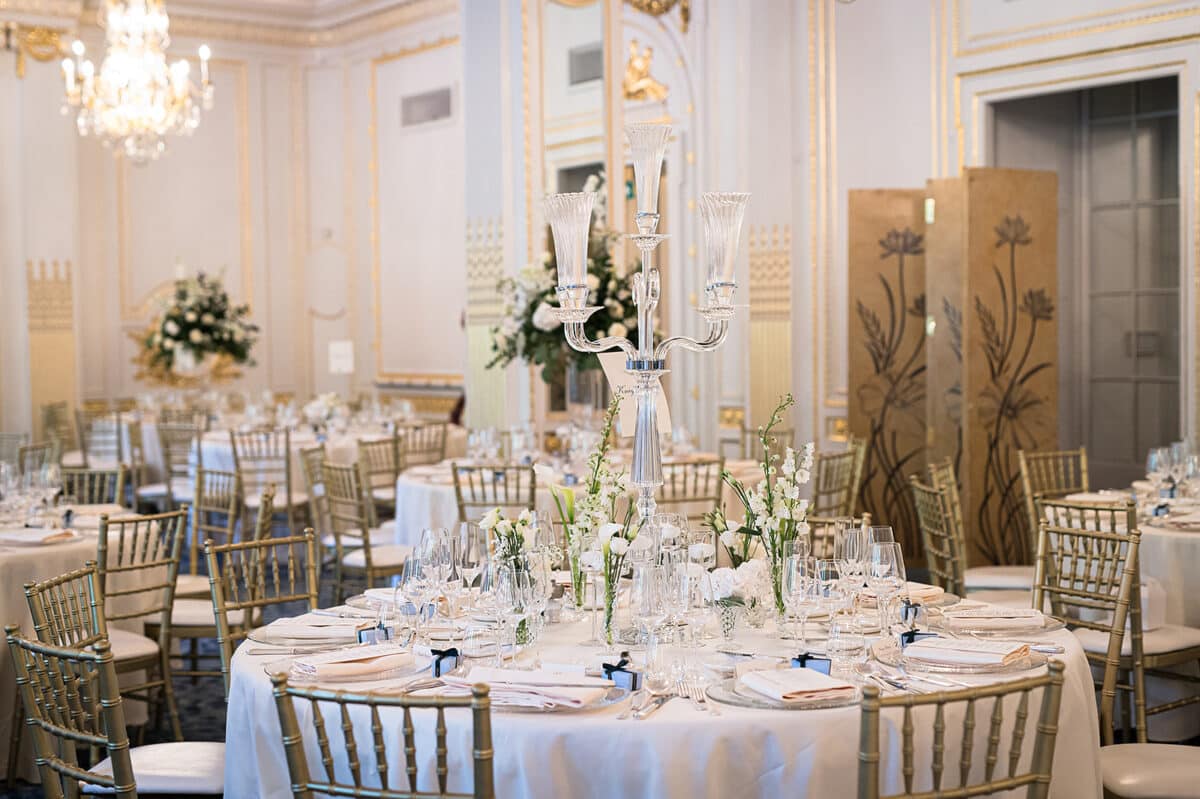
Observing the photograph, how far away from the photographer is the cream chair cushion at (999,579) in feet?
18.2

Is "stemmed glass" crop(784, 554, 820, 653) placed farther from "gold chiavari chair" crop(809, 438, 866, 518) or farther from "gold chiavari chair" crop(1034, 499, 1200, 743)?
"gold chiavari chair" crop(809, 438, 866, 518)

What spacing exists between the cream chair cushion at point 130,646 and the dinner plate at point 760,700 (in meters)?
2.71

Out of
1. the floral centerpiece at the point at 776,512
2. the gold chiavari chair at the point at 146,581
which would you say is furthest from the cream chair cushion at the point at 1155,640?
the gold chiavari chair at the point at 146,581

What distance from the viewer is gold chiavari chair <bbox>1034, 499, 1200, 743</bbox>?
3797 millimetres

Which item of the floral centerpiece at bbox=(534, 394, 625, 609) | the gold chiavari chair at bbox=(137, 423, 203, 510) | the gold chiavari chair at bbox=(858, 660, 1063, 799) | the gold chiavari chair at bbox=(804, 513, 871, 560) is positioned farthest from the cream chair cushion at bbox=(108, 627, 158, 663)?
the gold chiavari chair at bbox=(137, 423, 203, 510)

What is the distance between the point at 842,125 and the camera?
8930mm

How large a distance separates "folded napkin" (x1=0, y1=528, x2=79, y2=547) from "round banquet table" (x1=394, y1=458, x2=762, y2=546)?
65.0 inches

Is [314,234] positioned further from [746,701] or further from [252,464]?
[746,701]

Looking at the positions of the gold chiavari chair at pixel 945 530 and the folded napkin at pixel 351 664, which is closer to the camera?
the folded napkin at pixel 351 664

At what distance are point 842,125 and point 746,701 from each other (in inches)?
273

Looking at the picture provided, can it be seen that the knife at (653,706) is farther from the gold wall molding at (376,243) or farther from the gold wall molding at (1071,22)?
the gold wall molding at (376,243)

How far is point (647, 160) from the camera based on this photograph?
11.1ft

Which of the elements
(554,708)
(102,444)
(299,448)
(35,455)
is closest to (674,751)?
(554,708)

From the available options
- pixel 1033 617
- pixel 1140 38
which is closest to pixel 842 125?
pixel 1140 38
